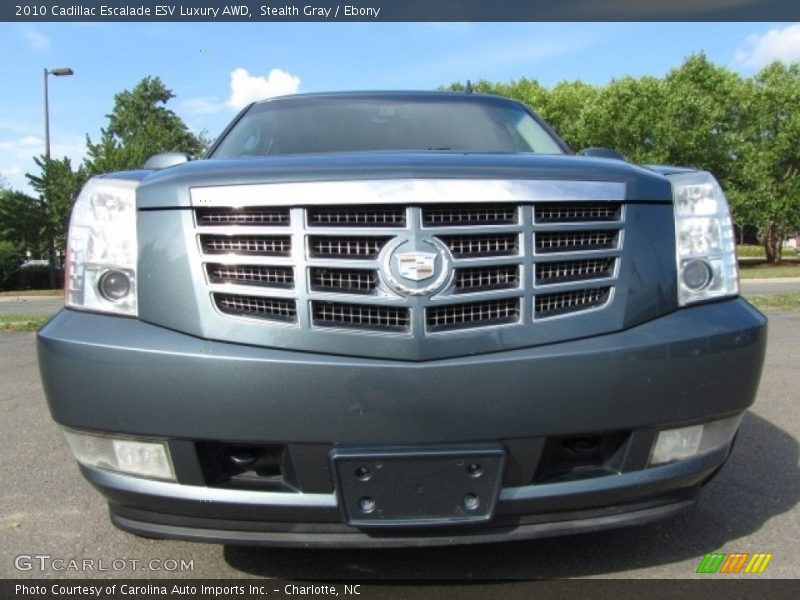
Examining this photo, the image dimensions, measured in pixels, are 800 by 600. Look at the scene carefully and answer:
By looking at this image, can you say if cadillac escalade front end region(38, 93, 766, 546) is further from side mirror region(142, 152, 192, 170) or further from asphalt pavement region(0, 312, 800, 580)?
side mirror region(142, 152, 192, 170)

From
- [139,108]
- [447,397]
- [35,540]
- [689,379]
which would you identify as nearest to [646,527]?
[689,379]

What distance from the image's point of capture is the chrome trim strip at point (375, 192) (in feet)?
6.77

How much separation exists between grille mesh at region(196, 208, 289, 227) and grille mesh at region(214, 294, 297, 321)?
213 mm

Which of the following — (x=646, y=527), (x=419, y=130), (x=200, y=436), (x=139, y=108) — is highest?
(x=139, y=108)

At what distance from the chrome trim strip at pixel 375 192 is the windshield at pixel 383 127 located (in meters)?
1.14

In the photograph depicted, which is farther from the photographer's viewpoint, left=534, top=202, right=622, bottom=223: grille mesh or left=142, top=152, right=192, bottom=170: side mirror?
left=142, top=152, right=192, bottom=170: side mirror

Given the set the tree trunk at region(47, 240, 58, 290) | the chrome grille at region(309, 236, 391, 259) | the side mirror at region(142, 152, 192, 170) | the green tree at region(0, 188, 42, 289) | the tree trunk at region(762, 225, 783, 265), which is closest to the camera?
the chrome grille at region(309, 236, 391, 259)

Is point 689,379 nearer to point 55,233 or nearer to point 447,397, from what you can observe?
point 447,397

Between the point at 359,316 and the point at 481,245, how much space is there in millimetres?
409

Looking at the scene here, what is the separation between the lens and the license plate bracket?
198 cm

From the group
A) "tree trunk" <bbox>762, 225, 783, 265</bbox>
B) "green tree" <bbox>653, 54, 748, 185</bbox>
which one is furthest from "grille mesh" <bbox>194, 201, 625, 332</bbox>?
"tree trunk" <bbox>762, 225, 783, 265</bbox>

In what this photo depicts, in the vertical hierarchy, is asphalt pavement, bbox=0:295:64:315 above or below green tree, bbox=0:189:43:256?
below

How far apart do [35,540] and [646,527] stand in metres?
2.32

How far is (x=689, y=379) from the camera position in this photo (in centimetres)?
212
